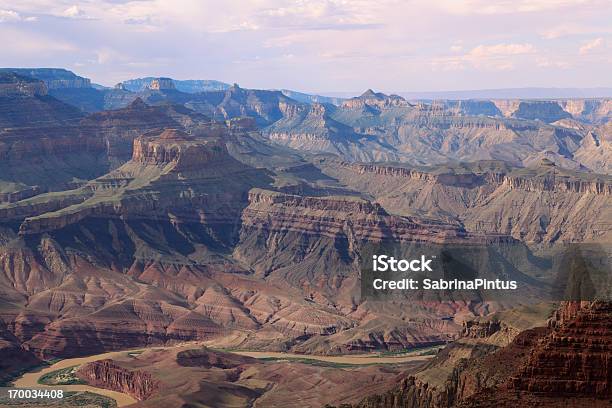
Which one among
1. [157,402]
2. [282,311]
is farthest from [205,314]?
[157,402]

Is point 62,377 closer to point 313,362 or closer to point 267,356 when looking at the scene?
point 267,356

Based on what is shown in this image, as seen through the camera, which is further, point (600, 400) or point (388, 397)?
point (388, 397)

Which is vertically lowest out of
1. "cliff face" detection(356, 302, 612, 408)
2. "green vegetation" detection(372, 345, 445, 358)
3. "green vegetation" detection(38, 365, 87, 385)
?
"green vegetation" detection(38, 365, 87, 385)

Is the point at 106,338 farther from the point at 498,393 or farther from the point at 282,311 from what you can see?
the point at 498,393

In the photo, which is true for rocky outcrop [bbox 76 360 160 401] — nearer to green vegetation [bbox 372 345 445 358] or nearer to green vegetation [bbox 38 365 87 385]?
green vegetation [bbox 38 365 87 385]

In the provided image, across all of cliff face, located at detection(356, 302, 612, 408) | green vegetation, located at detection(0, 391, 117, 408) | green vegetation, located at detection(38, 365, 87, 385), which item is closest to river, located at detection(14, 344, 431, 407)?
green vegetation, located at detection(38, 365, 87, 385)

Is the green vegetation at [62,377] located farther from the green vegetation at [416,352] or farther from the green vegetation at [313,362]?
the green vegetation at [416,352]

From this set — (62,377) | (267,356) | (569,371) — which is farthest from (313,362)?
(569,371)
